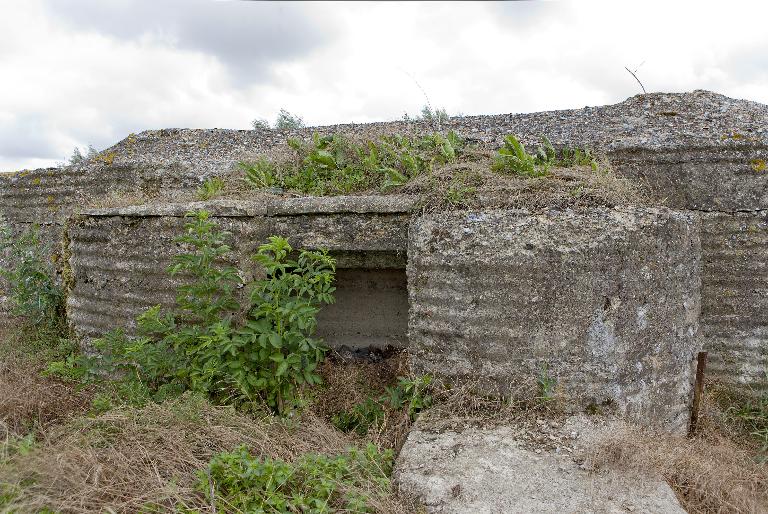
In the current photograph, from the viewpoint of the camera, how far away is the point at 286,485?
272 cm

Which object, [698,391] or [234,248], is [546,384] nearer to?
[698,391]

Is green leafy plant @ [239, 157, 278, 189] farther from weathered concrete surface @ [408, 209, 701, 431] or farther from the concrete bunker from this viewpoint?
weathered concrete surface @ [408, 209, 701, 431]

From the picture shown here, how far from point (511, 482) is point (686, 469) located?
930mm

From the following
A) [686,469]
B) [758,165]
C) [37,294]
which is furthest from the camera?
[37,294]

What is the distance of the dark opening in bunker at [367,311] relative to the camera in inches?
186

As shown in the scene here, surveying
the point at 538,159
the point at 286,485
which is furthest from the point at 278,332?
the point at 538,159

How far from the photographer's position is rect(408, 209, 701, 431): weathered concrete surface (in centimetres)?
345

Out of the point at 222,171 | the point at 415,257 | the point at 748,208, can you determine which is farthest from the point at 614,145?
the point at 222,171

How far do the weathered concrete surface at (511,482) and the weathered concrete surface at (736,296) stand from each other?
2.62 metres

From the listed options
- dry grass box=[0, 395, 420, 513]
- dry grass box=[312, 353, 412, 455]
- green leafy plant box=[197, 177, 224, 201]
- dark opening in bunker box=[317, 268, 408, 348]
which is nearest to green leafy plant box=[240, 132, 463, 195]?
green leafy plant box=[197, 177, 224, 201]

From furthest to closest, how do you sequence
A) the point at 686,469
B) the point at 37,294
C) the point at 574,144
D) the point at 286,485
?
the point at 37,294 < the point at 574,144 < the point at 686,469 < the point at 286,485

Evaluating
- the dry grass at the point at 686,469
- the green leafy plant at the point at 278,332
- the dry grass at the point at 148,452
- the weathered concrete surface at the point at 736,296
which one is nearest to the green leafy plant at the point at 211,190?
the green leafy plant at the point at 278,332

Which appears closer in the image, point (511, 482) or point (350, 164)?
point (511, 482)

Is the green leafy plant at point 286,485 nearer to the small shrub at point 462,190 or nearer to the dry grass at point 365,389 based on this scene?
the dry grass at point 365,389
